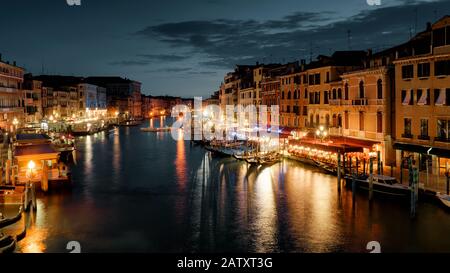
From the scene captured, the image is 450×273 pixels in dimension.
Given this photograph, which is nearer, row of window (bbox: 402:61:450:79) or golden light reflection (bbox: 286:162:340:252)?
golden light reflection (bbox: 286:162:340:252)

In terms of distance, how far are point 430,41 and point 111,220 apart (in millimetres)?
15754

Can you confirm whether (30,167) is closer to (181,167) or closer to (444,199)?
(181,167)

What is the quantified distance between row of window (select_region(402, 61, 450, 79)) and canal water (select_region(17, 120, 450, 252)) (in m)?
6.30

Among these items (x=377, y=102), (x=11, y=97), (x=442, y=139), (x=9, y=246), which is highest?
(x=11, y=97)

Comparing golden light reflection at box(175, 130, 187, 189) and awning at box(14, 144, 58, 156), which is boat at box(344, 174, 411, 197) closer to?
golden light reflection at box(175, 130, 187, 189)

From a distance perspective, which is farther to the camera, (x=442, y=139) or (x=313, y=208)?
(x=442, y=139)

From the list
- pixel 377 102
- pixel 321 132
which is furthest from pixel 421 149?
pixel 321 132

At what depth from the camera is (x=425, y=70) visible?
71.8ft

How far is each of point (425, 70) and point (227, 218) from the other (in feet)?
37.8

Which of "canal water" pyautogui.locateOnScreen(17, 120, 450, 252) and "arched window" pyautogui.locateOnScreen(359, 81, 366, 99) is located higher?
"arched window" pyautogui.locateOnScreen(359, 81, 366, 99)

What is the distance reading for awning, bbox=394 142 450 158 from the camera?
20203 mm

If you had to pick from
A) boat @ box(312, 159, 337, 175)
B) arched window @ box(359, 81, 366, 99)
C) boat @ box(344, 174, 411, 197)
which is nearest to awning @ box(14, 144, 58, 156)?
boat @ box(312, 159, 337, 175)
